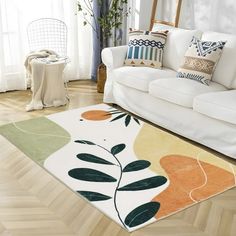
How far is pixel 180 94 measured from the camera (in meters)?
3.38

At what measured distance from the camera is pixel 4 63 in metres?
4.64

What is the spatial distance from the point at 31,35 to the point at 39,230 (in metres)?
3.14

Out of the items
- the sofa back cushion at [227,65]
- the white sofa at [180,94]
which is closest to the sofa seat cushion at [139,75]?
the white sofa at [180,94]

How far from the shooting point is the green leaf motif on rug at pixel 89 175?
9.02ft

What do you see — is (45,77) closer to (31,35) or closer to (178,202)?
(31,35)

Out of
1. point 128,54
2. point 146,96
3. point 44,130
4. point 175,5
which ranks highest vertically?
point 175,5

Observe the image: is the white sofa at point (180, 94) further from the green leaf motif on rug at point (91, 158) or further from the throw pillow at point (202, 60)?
the green leaf motif on rug at point (91, 158)

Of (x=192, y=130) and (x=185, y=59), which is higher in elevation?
(x=185, y=59)

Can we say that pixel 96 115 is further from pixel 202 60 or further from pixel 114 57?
pixel 202 60

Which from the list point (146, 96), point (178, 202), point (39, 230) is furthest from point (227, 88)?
point (39, 230)

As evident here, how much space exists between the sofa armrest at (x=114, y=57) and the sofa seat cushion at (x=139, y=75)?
0.11m

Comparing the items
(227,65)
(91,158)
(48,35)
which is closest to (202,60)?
(227,65)

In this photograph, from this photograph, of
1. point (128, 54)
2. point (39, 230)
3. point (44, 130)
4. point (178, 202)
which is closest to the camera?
point (39, 230)

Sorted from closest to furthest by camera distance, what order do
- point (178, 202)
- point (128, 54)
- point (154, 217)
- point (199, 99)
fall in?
point (154, 217), point (178, 202), point (199, 99), point (128, 54)
